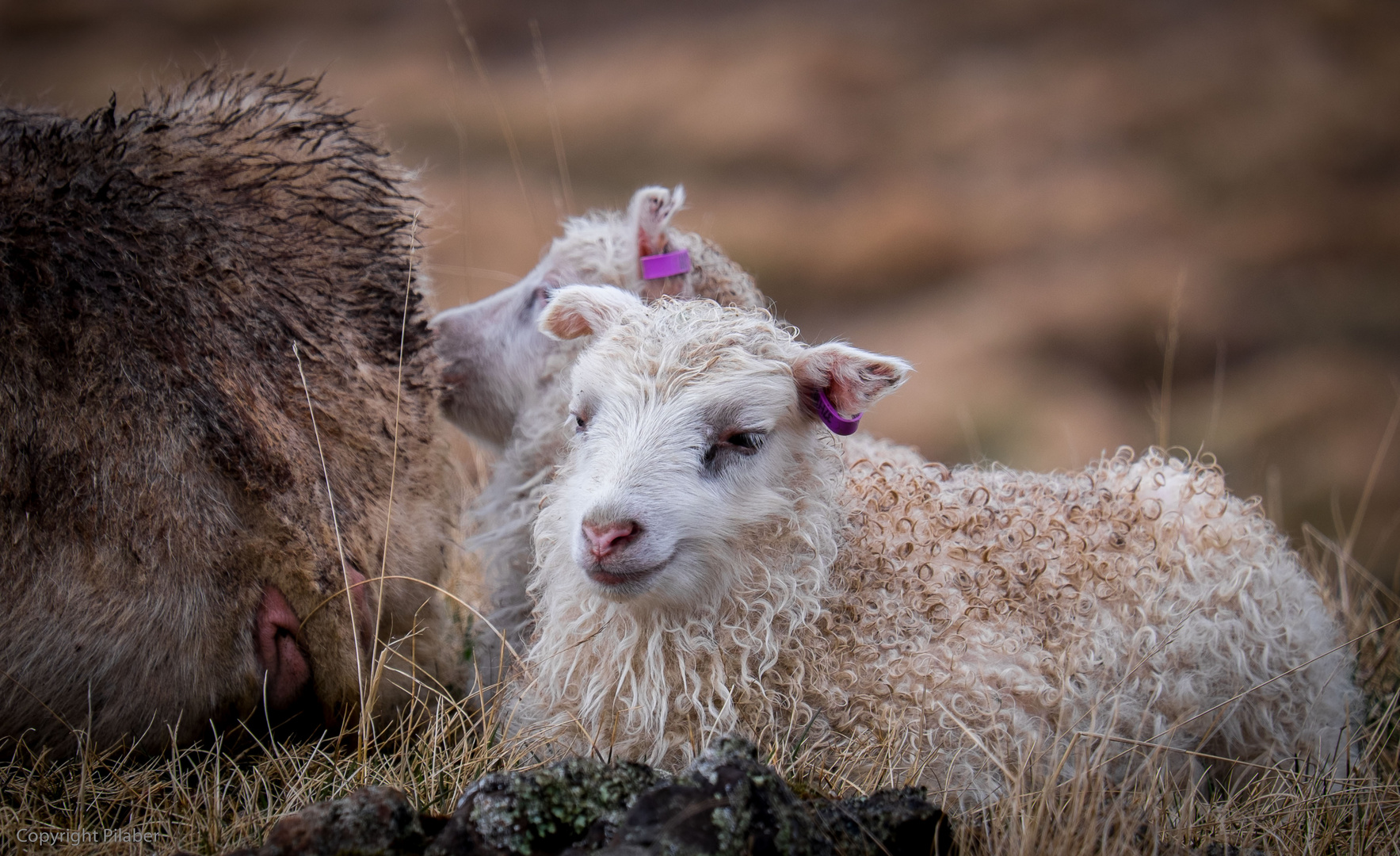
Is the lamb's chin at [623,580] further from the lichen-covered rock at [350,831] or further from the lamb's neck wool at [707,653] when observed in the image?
the lichen-covered rock at [350,831]

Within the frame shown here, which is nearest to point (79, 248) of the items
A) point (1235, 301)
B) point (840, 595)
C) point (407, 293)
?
point (407, 293)

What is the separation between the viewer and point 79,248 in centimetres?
232

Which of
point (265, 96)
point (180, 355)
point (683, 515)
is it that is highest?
point (265, 96)

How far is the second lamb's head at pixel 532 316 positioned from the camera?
144 inches

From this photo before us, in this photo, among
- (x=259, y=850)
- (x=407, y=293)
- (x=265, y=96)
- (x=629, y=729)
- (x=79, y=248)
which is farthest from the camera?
Answer: (x=265, y=96)

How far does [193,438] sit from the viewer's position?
2.31m

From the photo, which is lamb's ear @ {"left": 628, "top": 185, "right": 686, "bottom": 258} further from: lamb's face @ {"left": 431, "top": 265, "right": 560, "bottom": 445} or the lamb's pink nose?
the lamb's pink nose

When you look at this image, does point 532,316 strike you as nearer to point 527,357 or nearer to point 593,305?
point 527,357

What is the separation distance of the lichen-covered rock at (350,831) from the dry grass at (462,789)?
0.41 meters

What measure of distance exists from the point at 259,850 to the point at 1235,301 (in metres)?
11.2

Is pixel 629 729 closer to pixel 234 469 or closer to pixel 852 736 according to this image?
pixel 852 736

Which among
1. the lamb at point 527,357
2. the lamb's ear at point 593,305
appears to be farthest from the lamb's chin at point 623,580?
the lamb at point 527,357

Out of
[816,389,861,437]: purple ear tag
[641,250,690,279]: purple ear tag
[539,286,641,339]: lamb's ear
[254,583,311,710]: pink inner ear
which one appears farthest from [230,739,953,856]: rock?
[641,250,690,279]: purple ear tag

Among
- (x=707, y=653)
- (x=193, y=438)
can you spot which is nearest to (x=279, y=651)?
(x=193, y=438)
